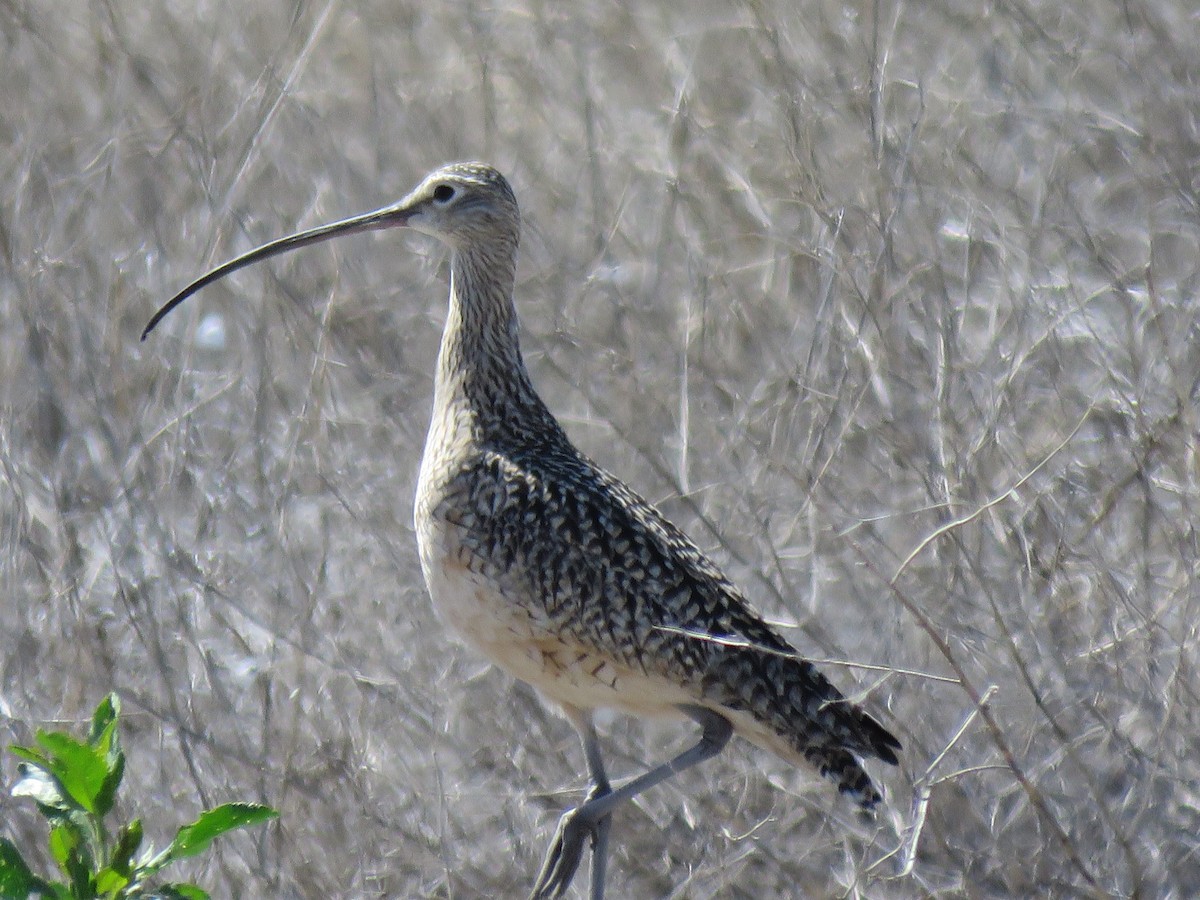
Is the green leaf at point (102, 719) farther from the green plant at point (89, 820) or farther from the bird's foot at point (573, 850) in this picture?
the bird's foot at point (573, 850)

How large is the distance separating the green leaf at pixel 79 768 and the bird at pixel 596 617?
1749 millimetres

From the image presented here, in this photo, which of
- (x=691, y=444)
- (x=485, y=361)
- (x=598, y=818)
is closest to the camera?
(x=598, y=818)

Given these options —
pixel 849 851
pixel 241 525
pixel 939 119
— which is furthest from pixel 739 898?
pixel 939 119

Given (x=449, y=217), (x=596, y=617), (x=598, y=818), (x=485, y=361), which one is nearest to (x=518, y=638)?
(x=596, y=617)

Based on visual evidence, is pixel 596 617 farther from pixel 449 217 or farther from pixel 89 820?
pixel 89 820

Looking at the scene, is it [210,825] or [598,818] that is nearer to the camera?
[210,825]

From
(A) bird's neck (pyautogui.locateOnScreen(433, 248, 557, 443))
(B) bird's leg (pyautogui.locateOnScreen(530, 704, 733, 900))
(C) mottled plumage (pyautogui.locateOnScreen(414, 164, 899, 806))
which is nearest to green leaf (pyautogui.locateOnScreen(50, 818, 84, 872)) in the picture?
(C) mottled plumage (pyautogui.locateOnScreen(414, 164, 899, 806))

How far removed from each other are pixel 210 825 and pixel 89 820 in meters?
0.17

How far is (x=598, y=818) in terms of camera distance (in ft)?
13.7

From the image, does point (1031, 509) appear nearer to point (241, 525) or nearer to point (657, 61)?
point (241, 525)

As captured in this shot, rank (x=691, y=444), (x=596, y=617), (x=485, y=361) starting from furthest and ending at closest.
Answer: (x=691, y=444), (x=485, y=361), (x=596, y=617)

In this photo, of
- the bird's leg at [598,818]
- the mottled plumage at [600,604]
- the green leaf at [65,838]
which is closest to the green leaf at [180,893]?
the green leaf at [65,838]

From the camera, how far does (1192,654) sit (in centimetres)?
395

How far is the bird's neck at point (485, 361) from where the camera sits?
4.36 metres
